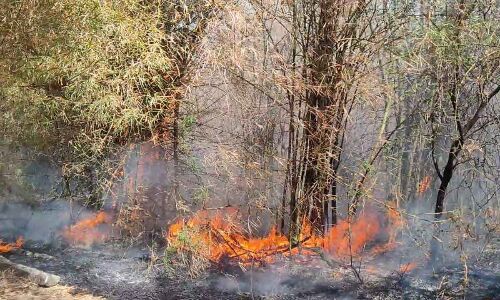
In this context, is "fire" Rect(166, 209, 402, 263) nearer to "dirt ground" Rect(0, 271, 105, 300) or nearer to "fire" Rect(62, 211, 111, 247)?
"dirt ground" Rect(0, 271, 105, 300)

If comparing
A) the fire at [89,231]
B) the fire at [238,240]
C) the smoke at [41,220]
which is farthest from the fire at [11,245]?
the fire at [238,240]

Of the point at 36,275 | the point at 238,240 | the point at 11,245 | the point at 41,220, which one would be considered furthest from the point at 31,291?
the point at 41,220

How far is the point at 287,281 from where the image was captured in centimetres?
627

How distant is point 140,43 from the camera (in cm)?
637

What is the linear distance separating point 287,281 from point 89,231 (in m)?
3.68

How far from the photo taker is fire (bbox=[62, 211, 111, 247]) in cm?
814

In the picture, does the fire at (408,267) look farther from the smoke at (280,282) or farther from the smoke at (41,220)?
the smoke at (41,220)

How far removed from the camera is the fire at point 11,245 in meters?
7.76

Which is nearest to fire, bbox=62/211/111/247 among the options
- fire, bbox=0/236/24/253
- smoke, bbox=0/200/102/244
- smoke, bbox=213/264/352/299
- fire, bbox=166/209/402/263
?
smoke, bbox=0/200/102/244

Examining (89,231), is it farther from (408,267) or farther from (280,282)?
(408,267)

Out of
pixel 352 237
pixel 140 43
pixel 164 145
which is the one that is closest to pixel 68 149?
pixel 164 145

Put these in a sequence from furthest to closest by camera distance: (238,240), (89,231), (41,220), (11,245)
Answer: (41,220)
(89,231)
(11,245)
(238,240)

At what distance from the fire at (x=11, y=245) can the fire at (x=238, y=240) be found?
2635 mm

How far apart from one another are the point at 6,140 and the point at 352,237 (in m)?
6.01
